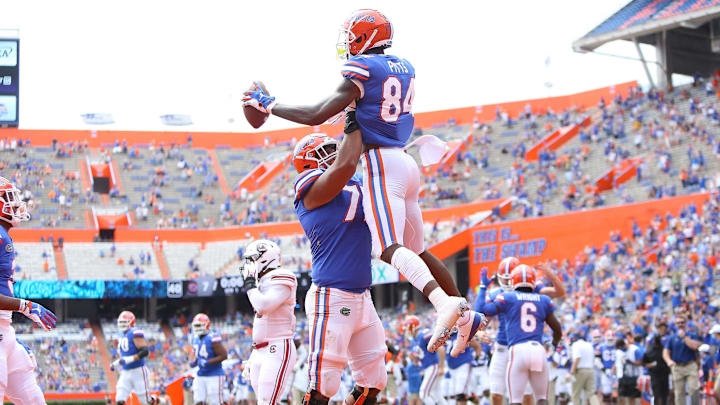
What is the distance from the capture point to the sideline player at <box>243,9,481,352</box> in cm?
722

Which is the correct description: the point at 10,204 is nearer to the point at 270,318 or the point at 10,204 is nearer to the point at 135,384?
the point at 270,318

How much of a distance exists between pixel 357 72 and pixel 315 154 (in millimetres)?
1027

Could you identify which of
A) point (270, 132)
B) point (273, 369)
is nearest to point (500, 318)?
point (273, 369)

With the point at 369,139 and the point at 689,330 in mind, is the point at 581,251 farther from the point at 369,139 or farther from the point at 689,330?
the point at 369,139

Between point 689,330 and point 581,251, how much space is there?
648 inches

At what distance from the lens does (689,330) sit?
716 inches

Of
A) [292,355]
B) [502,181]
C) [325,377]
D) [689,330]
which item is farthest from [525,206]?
[325,377]

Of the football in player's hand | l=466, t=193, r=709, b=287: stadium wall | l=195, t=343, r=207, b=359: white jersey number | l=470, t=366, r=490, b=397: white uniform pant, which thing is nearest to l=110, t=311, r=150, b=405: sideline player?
l=195, t=343, r=207, b=359: white jersey number

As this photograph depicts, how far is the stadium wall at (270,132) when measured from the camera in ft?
159

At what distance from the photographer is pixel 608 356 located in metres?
20.3

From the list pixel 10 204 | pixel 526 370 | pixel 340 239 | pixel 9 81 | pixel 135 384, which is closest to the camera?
pixel 340 239

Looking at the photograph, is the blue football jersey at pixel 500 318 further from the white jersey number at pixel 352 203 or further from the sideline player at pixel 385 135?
the white jersey number at pixel 352 203

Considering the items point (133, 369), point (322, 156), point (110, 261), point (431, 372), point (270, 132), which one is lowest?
point (431, 372)

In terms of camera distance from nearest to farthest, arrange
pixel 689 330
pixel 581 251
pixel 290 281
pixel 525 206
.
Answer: pixel 290 281 → pixel 689 330 → pixel 581 251 → pixel 525 206
